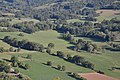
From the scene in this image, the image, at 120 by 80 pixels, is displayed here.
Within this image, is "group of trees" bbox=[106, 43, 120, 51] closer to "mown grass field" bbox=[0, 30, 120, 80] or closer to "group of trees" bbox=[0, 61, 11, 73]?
"mown grass field" bbox=[0, 30, 120, 80]

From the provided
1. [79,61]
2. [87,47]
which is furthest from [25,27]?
[79,61]

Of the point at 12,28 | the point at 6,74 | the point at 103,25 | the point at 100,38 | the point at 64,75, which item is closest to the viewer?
the point at 6,74

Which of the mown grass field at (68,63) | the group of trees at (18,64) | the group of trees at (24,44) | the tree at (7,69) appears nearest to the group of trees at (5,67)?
the tree at (7,69)

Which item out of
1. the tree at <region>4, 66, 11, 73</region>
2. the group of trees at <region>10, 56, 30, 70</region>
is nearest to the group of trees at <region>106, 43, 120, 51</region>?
the group of trees at <region>10, 56, 30, 70</region>

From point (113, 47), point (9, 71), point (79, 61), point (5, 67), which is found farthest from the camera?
point (113, 47)

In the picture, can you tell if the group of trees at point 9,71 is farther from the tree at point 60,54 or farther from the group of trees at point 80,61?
the tree at point 60,54

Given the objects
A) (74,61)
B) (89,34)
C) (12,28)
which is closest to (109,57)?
(74,61)

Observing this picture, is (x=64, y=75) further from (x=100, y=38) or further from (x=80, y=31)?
(x=80, y=31)

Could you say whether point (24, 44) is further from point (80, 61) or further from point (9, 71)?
point (9, 71)

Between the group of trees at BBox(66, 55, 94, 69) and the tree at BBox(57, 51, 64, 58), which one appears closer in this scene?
the group of trees at BBox(66, 55, 94, 69)
